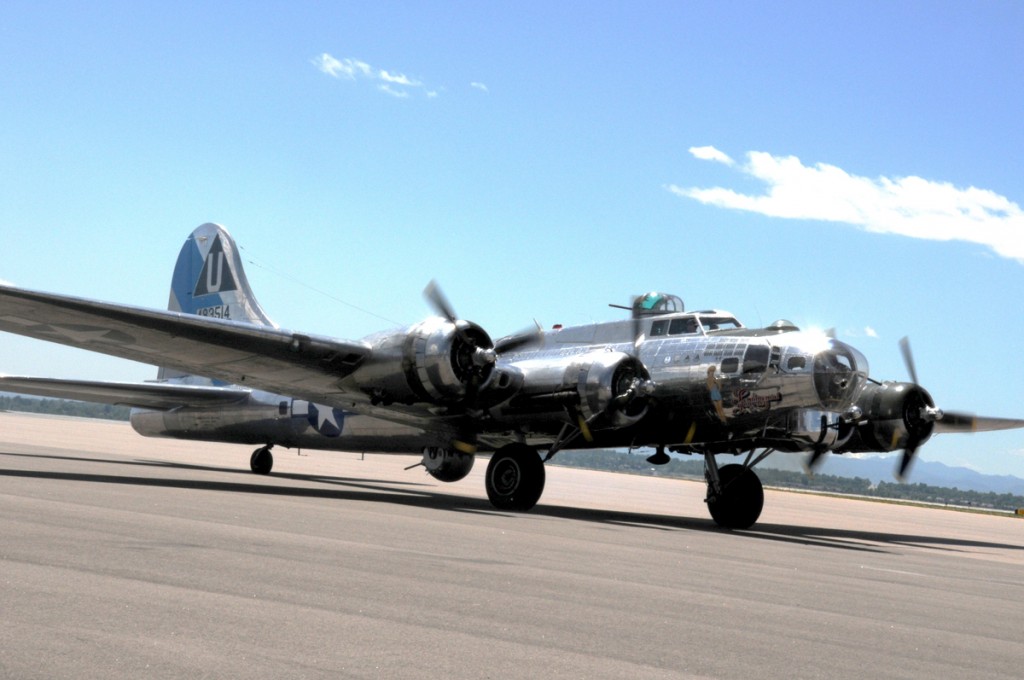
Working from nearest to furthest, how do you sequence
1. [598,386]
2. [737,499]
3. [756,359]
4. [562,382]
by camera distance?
[756,359], [598,386], [562,382], [737,499]

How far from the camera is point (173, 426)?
2525 centimetres

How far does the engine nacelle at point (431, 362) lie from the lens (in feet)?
55.5

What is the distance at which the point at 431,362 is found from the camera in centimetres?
1692

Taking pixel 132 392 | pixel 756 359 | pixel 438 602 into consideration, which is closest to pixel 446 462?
pixel 756 359

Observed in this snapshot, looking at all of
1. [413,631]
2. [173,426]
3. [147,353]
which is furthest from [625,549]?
[173,426]

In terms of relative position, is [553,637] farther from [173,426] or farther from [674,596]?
[173,426]

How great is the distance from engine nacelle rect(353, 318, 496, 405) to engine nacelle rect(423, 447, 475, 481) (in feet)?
10.4

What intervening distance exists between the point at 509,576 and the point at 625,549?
366 centimetres

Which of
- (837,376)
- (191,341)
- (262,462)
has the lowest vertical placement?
(262,462)

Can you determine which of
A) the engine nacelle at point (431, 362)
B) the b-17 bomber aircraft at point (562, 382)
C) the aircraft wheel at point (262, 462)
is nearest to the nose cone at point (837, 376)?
the b-17 bomber aircraft at point (562, 382)

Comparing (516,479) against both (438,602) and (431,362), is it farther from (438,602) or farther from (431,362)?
(438,602)

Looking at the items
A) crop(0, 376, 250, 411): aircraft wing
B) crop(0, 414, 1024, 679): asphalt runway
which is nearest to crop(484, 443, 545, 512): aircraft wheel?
crop(0, 414, 1024, 679): asphalt runway

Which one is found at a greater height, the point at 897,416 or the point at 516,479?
the point at 897,416

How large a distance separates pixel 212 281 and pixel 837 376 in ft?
50.5
